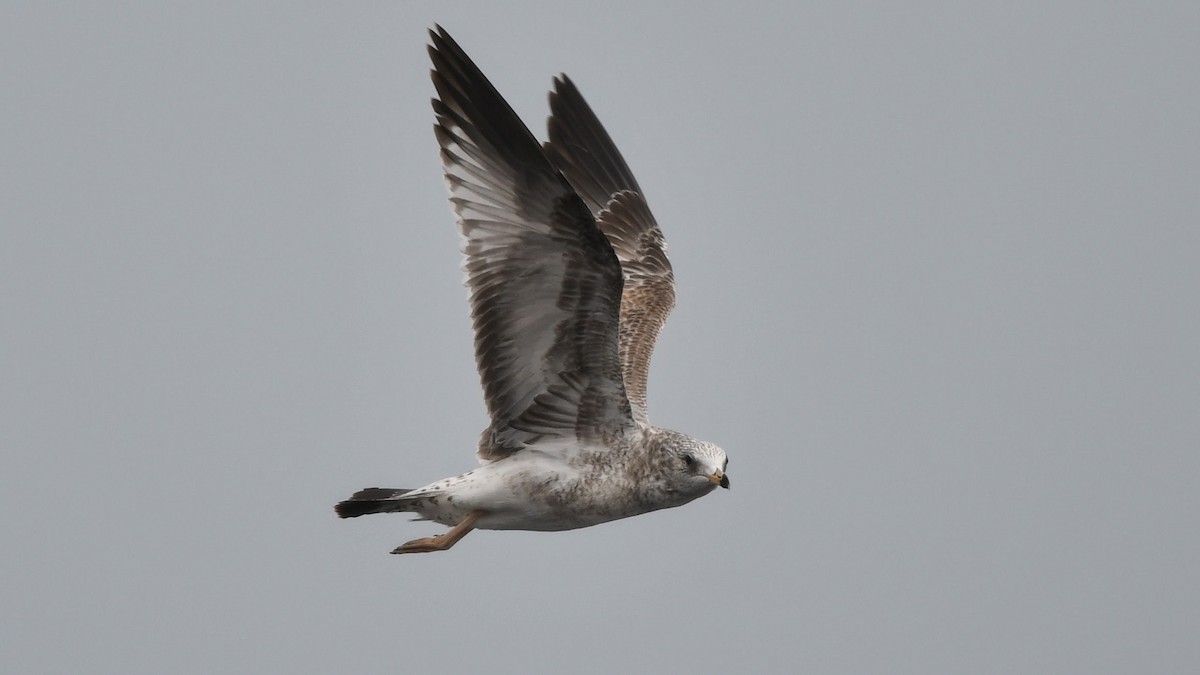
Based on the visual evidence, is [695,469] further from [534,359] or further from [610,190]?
[610,190]

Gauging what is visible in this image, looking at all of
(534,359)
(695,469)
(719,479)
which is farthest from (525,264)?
(719,479)

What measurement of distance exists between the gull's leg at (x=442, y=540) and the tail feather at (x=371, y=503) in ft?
1.01

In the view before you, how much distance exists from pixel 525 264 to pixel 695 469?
67.8 inches

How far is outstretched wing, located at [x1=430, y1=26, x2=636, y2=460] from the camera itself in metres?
9.53

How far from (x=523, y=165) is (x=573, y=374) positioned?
4.57 ft

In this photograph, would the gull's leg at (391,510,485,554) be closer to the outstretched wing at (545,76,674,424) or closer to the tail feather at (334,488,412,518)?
the tail feather at (334,488,412,518)

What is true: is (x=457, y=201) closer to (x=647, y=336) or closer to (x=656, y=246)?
(x=647, y=336)

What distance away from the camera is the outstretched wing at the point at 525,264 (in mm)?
9531

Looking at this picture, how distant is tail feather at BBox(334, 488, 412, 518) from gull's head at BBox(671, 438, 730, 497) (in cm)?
188

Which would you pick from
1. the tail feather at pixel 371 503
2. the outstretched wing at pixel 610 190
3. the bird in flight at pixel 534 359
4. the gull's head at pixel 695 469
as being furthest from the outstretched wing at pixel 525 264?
the outstretched wing at pixel 610 190

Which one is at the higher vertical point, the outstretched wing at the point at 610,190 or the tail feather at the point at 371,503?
the outstretched wing at the point at 610,190

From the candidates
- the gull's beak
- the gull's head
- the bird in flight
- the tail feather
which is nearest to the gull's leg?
the bird in flight

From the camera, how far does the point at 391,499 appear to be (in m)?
10.5

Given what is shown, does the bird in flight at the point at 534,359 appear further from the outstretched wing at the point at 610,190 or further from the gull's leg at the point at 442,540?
the outstretched wing at the point at 610,190
